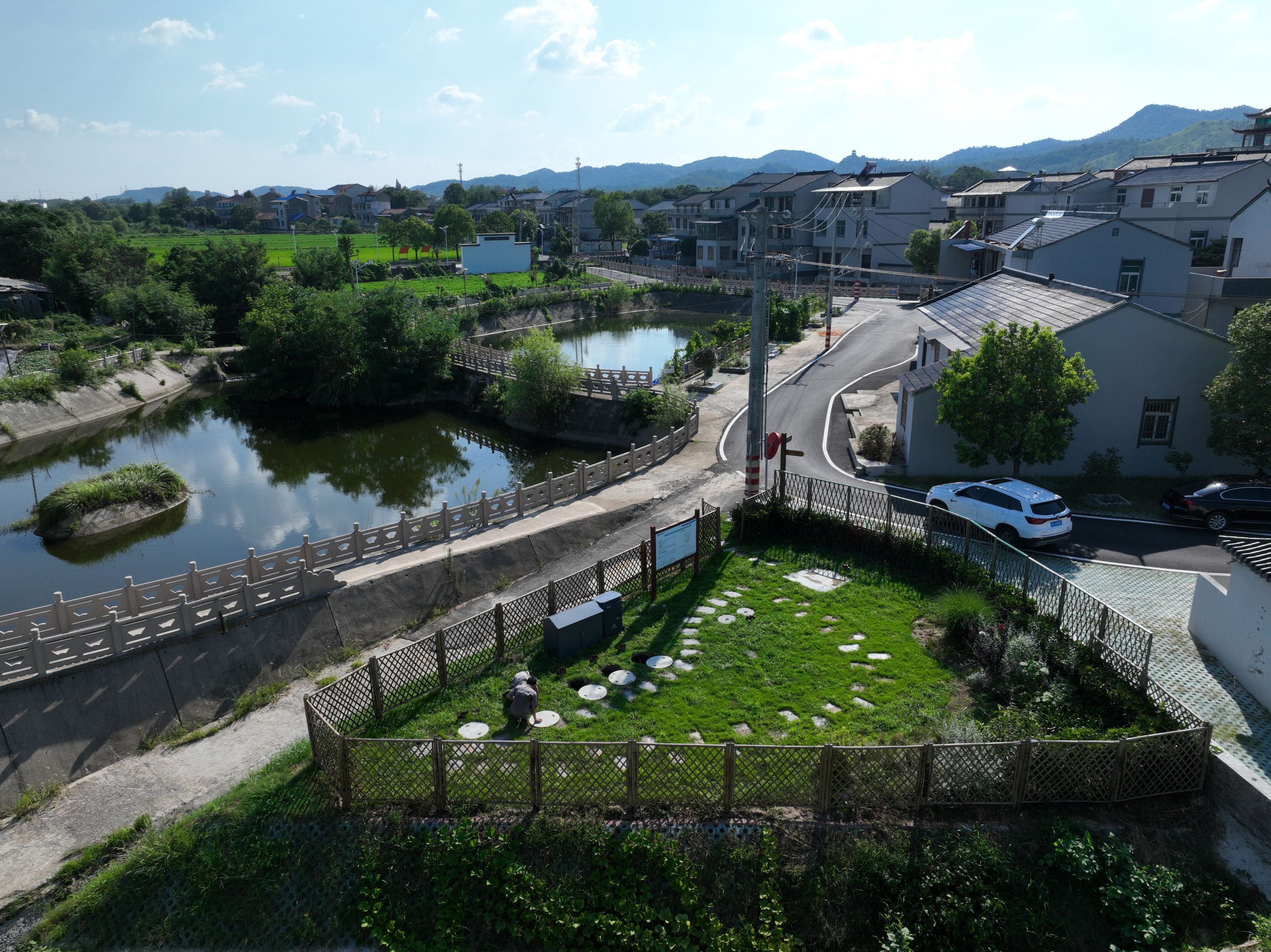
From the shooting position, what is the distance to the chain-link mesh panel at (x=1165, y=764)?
10500 mm

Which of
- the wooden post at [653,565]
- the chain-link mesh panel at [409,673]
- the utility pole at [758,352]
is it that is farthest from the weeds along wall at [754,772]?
the utility pole at [758,352]

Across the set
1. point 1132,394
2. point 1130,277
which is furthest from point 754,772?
point 1130,277

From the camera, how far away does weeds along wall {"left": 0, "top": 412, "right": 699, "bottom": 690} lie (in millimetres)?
14273

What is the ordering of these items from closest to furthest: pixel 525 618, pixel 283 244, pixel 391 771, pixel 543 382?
pixel 391 771 < pixel 525 618 < pixel 543 382 < pixel 283 244

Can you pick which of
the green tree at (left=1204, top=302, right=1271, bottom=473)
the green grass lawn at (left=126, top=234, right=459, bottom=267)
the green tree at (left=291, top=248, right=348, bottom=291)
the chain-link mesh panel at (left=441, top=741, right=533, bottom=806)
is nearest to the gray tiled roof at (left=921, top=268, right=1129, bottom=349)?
the green tree at (left=1204, top=302, right=1271, bottom=473)

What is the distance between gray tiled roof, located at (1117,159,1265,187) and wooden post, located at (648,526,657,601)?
5089 centimetres

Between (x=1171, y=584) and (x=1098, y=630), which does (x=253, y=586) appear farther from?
(x=1171, y=584)

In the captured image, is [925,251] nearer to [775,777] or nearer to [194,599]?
[194,599]

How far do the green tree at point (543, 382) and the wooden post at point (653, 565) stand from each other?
22045 mm

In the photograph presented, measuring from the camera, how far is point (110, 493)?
92.7 ft

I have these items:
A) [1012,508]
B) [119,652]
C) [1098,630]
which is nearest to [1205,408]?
[1012,508]

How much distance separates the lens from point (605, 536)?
875 inches

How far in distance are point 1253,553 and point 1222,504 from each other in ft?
28.8

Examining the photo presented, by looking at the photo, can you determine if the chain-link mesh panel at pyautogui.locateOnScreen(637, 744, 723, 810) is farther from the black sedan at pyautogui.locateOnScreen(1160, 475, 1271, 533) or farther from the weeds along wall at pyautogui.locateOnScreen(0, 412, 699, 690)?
the black sedan at pyautogui.locateOnScreen(1160, 475, 1271, 533)
